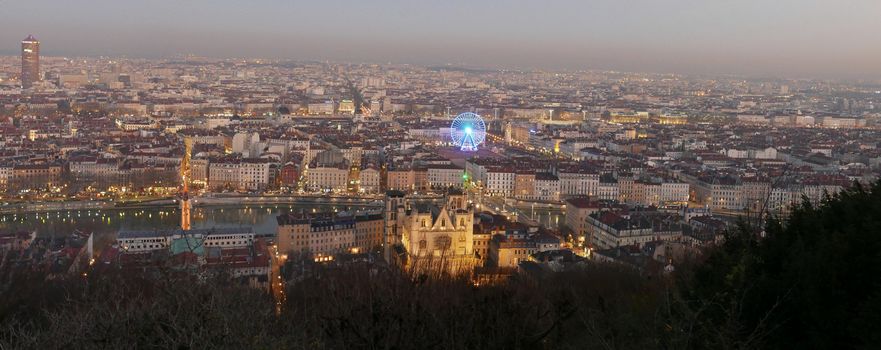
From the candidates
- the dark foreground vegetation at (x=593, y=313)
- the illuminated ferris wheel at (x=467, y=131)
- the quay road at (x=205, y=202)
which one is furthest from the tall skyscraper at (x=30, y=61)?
the dark foreground vegetation at (x=593, y=313)

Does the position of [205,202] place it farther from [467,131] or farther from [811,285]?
[811,285]

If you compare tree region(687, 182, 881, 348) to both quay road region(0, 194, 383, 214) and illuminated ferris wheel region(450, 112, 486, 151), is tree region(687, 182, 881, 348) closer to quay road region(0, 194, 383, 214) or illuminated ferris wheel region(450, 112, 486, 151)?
quay road region(0, 194, 383, 214)

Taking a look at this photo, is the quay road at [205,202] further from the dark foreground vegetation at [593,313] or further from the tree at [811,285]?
the tree at [811,285]

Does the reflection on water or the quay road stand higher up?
the quay road

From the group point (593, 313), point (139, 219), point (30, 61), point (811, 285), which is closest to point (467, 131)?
point (139, 219)

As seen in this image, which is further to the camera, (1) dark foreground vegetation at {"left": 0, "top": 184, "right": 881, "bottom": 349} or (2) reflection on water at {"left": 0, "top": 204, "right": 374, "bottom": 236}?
(2) reflection on water at {"left": 0, "top": 204, "right": 374, "bottom": 236}

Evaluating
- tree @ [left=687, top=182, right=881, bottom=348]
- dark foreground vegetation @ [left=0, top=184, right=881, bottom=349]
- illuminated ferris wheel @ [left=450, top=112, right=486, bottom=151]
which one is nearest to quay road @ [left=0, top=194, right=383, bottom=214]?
illuminated ferris wheel @ [left=450, top=112, right=486, bottom=151]

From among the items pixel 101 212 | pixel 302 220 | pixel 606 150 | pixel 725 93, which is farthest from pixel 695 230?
pixel 725 93
